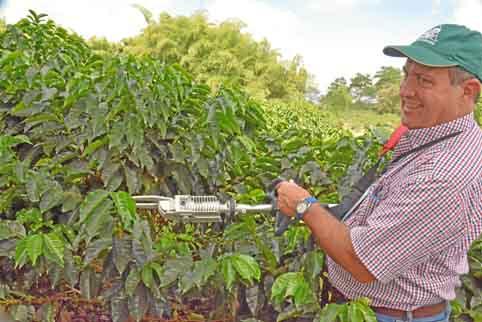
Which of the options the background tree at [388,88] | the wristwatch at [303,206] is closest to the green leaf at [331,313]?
the wristwatch at [303,206]

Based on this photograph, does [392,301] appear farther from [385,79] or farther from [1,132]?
[385,79]

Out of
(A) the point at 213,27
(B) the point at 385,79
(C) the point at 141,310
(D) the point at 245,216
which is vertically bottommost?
(C) the point at 141,310

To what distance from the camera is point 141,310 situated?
194cm

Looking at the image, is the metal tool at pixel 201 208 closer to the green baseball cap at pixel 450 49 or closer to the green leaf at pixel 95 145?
the green leaf at pixel 95 145

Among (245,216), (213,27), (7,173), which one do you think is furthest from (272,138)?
(213,27)

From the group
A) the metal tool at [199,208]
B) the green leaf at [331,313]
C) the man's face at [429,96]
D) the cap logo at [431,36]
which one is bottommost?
the green leaf at [331,313]

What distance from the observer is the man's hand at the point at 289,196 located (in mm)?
A: 1666

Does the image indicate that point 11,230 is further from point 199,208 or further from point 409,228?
point 409,228

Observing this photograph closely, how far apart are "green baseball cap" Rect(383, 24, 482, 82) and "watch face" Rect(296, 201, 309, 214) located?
1.46 feet

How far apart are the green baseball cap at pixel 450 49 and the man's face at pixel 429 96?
0.04 metres

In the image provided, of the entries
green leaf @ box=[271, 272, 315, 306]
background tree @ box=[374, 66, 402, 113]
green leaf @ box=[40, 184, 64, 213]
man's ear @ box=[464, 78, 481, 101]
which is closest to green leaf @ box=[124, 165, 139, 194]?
green leaf @ box=[40, 184, 64, 213]

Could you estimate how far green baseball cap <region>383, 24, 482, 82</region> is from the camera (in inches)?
59.9

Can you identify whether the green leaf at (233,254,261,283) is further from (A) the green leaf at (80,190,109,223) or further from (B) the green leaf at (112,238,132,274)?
(A) the green leaf at (80,190,109,223)

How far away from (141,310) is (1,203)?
2.20ft
